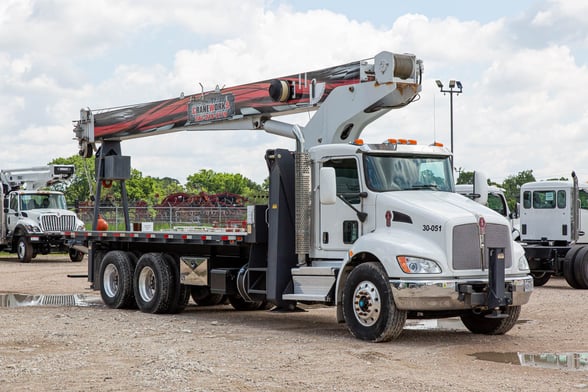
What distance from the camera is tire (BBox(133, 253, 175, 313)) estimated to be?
51.5 ft

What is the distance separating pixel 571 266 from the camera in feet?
71.5

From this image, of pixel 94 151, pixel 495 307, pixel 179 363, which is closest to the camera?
pixel 179 363

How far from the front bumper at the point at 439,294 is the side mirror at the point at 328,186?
1.41 meters

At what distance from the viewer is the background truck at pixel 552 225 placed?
74.2 feet

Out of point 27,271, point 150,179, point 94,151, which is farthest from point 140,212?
point 150,179

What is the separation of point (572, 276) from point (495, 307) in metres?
10.5

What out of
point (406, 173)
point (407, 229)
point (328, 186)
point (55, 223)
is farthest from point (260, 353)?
point (55, 223)

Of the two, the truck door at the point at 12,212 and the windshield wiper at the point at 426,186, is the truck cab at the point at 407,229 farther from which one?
the truck door at the point at 12,212

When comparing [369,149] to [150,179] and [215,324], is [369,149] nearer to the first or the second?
[215,324]

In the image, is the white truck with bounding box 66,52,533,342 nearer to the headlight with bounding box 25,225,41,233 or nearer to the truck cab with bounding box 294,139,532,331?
the truck cab with bounding box 294,139,532,331

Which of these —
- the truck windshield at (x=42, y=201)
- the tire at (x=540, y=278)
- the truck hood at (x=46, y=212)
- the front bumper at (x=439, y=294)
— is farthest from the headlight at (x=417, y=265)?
the truck windshield at (x=42, y=201)

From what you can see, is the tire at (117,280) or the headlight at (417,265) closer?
the headlight at (417,265)

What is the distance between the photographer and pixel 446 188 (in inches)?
526

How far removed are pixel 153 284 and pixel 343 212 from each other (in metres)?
4.68
